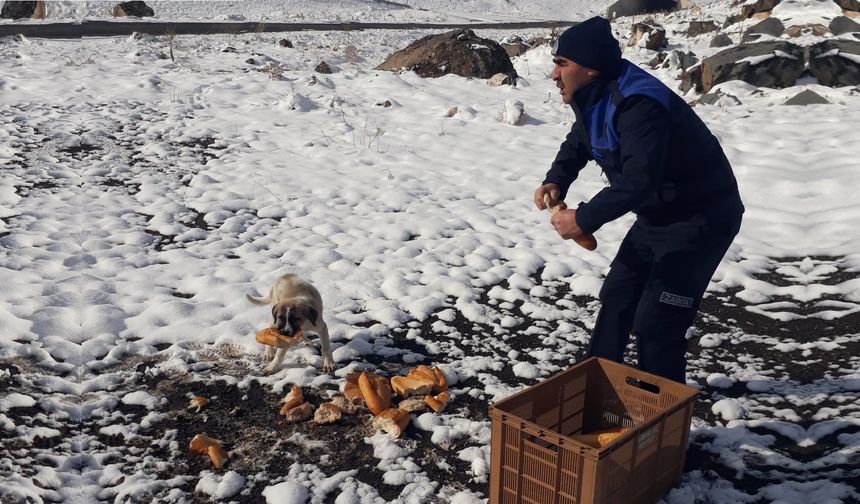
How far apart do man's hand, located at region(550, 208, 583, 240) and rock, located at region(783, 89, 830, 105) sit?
11122mm

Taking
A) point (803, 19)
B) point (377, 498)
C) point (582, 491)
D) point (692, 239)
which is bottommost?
point (377, 498)

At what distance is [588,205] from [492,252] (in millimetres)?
3826

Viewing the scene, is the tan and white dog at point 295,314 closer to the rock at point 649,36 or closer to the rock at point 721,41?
the rock at point 649,36

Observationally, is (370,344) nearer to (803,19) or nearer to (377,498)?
(377,498)

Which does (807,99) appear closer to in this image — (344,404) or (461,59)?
(461,59)

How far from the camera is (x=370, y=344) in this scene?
231 inches

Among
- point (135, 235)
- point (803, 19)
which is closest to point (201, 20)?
point (803, 19)

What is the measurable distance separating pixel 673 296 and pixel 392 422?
1.84 metres

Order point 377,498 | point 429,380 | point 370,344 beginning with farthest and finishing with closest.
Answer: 1. point 370,344
2. point 429,380
3. point 377,498

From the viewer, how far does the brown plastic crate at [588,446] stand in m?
3.38

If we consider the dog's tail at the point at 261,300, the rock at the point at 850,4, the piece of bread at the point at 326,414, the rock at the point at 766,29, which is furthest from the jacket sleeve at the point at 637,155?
the rock at the point at 850,4

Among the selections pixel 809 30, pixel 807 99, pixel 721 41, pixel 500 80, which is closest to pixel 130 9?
pixel 500 80

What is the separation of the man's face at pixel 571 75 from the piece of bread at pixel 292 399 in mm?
2551

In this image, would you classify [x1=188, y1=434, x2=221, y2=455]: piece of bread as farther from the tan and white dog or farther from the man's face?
the man's face
